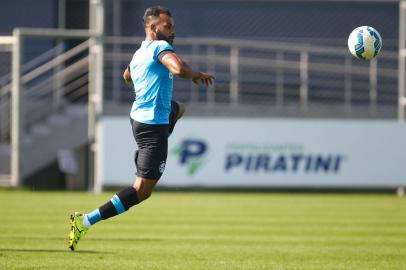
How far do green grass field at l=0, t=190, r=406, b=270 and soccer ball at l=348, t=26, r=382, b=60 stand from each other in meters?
2.07

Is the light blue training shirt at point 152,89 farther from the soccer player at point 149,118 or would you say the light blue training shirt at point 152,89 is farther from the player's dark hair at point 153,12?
the player's dark hair at point 153,12

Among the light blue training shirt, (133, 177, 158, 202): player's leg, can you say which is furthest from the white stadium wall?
(133, 177, 158, 202): player's leg

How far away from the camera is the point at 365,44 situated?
1102 centimetres

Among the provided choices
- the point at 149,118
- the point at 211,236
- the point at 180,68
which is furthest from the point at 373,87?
the point at 180,68

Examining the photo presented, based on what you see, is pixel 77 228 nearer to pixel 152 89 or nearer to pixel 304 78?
pixel 152 89

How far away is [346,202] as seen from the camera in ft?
62.3

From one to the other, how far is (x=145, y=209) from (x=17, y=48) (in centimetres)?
802

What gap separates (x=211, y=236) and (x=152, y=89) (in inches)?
113

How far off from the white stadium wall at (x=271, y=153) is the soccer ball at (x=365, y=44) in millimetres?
10727

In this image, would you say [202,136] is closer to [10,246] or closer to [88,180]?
[88,180]

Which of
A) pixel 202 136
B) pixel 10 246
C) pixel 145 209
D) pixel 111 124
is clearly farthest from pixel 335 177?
pixel 10 246

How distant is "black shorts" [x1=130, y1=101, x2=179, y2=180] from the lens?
29.3ft

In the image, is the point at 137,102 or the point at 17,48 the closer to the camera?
the point at 137,102

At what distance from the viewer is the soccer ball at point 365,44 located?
10992 millimetres
